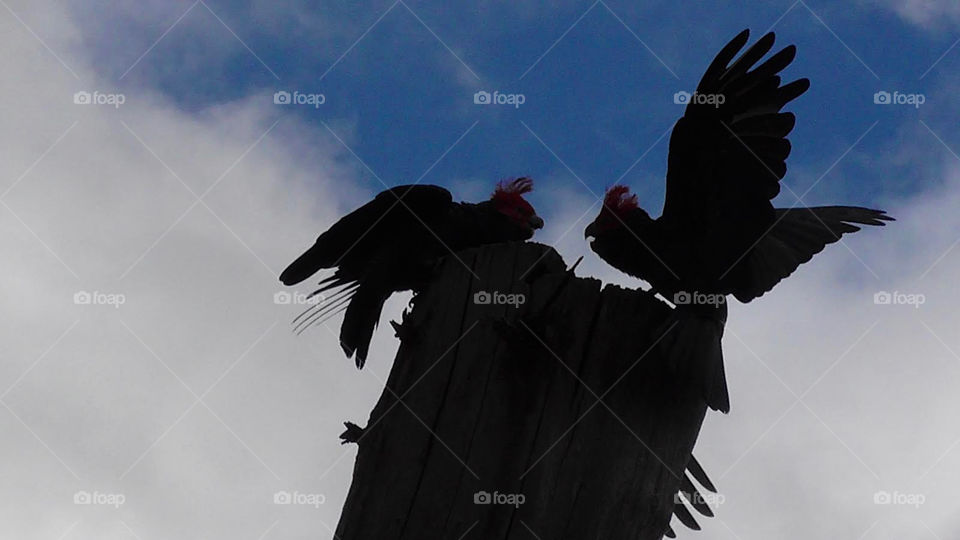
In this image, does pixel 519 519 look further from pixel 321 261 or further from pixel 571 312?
Result: pixel 321 261

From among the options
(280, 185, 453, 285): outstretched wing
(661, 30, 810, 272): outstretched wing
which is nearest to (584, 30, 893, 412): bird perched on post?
(661, 30, 810, 272): outstretched wing

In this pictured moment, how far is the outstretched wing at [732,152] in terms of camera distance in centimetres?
390

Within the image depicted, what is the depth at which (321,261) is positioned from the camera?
4.16m

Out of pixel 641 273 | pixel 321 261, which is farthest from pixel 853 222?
pixel 321 261

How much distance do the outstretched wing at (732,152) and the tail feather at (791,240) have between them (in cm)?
13

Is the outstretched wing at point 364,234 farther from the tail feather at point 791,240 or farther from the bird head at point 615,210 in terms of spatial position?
the tail feather at point 791,240

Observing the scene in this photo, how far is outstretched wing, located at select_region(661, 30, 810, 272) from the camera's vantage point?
390 cm

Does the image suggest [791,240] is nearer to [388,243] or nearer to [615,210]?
[615,210]

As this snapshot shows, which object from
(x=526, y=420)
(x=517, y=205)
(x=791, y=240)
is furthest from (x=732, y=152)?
(x=526, y=420)

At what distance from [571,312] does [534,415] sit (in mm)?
321

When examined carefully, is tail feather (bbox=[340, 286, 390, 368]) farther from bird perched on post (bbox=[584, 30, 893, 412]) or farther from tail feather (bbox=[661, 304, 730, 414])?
tail feather (bbox=[661, 304, 730, 414])

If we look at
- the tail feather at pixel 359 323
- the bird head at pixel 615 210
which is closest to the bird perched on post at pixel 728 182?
the bird head at pixel 615 210

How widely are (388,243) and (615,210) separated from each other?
1239mm

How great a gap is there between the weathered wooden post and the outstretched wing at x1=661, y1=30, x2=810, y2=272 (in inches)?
59.1
